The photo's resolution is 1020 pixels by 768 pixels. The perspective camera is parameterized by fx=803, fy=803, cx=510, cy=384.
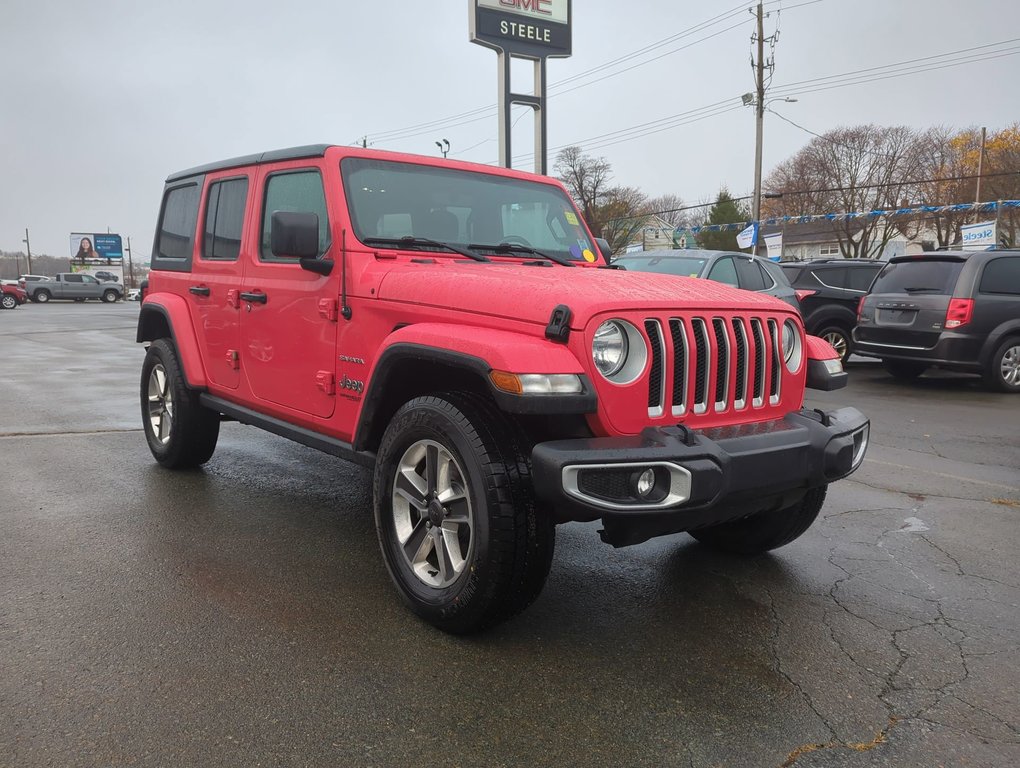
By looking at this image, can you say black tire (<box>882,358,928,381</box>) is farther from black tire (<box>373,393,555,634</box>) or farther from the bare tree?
the bare tree

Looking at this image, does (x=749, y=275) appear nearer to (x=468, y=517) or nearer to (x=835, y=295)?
(x=835, y=295)

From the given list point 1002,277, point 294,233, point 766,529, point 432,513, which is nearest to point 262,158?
point 294,233

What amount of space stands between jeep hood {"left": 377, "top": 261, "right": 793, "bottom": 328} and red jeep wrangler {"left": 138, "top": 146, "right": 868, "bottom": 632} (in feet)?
0.03

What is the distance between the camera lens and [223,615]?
126 inches

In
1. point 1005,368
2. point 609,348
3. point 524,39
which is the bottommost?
point 1005,368

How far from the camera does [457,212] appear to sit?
413 cm

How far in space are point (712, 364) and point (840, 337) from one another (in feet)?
34.9

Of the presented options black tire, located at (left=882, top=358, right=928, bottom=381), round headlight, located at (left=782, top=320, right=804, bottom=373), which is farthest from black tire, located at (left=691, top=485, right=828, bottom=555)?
black tire, located at (left=882, top=358, right=928, bottom=381)

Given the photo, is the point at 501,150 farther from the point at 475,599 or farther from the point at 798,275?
the point at 475,599

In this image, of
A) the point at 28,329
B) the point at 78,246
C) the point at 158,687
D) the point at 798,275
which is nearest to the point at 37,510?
the point at 158,687

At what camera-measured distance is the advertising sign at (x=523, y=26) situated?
1662 centimetres

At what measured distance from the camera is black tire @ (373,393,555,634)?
109 inches

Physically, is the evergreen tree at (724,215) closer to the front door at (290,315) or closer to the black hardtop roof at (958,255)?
the black hardtop roof at (958,255)

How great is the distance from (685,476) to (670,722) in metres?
0.76
